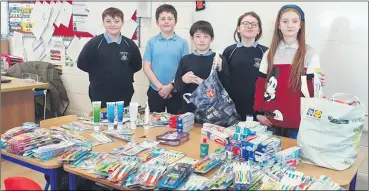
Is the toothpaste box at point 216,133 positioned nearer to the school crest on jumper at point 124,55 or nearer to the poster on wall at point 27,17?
the school crest on jumper at point 124,55

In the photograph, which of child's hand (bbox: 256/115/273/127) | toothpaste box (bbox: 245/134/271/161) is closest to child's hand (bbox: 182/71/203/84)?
child's hand (bbox: 256/115/273/127)

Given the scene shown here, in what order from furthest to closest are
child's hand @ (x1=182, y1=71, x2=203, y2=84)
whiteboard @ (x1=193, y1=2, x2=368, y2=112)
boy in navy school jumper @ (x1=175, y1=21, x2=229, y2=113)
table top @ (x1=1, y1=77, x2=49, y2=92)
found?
1. table top @ (x1=1, y1=77, x2=49, y2=92)
2. whiteboard @ (x1=193, y1=2, x2=368, y2=112)
3. boy in navy school jumper @ (x1=175, y1=21, x2=229, y2=113)
4. child's hand @ (x1=182, y1=71, x2=203, y2=84)

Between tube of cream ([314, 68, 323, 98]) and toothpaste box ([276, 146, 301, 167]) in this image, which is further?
tube of cream ([314, 68, 323, 98])

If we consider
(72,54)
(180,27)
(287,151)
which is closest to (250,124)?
(287,151)

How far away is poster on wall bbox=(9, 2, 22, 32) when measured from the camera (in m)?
5.11

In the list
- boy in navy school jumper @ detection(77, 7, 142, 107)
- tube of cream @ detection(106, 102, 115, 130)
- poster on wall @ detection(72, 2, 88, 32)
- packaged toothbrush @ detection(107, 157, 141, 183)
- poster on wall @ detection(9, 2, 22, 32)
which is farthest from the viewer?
poster on wall @ detection(9, 2, 22, 32)

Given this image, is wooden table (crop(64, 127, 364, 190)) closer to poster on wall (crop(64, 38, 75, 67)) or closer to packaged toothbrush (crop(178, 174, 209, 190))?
packaged toothbrush (crop(178, 174, 209, 190))

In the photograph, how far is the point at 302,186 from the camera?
4.66 feet

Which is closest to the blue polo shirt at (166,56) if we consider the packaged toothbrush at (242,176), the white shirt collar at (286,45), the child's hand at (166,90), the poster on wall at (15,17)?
the child's hand at (166,90)

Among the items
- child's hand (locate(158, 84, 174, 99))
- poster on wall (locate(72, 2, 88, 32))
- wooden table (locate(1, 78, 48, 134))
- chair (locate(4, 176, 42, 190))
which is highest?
→ poster on wall (locate(72, 2, 88, 32))

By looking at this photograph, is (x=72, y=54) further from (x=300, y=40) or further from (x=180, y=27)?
(x=300, y=40)

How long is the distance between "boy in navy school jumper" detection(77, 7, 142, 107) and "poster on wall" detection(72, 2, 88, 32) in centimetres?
156

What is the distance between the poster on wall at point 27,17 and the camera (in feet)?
16.4

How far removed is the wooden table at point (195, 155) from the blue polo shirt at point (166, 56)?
2.60 ft
